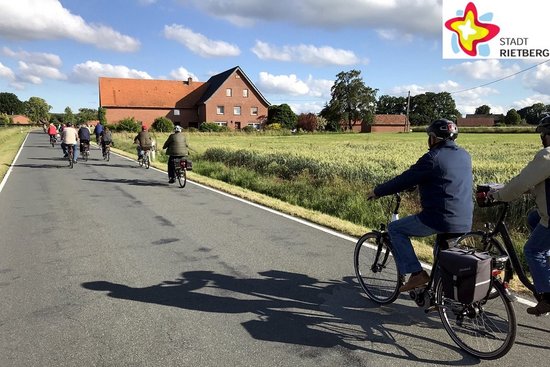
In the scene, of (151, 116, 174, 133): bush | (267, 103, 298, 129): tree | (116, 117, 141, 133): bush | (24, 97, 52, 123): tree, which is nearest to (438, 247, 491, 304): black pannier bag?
(151, 116, 174, 133): bush

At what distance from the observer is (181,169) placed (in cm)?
Result: 1381

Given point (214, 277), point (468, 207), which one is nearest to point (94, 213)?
point (214, 277)

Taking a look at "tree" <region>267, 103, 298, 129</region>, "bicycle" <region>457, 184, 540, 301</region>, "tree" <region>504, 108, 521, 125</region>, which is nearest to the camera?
"bicycle" <region>457, 184, 540, 301</region>

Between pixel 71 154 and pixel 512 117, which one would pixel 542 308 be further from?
pixel 512 117

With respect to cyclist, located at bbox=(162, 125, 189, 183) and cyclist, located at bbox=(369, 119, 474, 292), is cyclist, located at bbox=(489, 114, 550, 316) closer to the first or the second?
cyclist, located at bbox=(369, 119, 474, 292)

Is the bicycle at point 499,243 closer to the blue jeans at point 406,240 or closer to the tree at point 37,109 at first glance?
the blue jeans at point 406,240

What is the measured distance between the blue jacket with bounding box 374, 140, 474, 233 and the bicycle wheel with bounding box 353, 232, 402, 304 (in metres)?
0.81

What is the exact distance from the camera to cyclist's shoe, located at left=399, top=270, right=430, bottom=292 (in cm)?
415

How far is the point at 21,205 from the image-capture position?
1035 cm

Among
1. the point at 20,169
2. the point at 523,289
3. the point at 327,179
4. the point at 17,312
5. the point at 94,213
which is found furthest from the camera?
the point at 20,169

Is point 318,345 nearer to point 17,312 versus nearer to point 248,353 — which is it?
point 248,353

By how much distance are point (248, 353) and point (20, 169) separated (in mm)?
18058

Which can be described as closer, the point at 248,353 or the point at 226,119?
the point at 248,353

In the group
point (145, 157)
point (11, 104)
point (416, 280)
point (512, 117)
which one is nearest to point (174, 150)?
point (145, 157)
